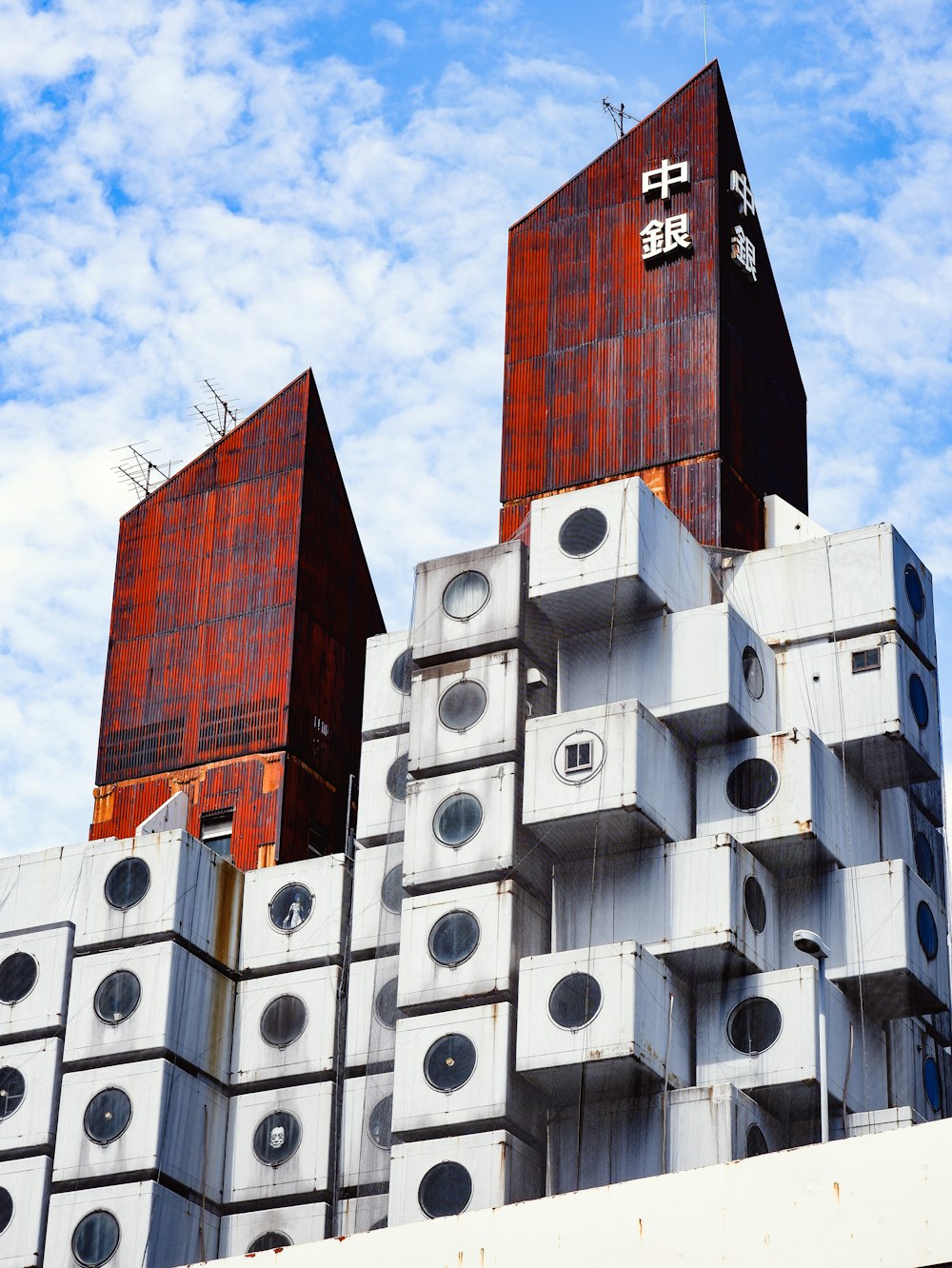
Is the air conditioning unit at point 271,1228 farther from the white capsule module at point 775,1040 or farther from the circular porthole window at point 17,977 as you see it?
the white capsule module at point 775,1040

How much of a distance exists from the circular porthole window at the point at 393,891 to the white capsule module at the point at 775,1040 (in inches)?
364

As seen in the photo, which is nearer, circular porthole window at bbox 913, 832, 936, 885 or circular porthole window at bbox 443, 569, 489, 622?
circular porthole window at bbox 443, 569, 489, 622

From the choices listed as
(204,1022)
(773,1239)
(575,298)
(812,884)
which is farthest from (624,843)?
(773,1239)

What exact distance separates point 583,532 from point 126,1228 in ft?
74.4

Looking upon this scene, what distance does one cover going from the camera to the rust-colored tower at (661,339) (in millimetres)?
66875

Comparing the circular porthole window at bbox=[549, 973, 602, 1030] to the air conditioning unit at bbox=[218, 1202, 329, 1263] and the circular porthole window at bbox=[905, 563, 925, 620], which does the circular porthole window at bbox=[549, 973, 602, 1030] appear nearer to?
the air conditioning unit at bbox=[218, 1202, 329, 1263]

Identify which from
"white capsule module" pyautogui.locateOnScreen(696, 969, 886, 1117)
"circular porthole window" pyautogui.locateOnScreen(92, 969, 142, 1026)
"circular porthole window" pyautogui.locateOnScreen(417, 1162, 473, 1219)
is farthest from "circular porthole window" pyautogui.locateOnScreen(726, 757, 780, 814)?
"circular porthole window" pyautogui.locateOnScreen(92, 969, 142, 1026)

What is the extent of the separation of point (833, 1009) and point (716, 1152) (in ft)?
18.4

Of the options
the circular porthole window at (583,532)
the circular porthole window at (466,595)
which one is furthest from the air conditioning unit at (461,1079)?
the circular porthole window at (583,532)

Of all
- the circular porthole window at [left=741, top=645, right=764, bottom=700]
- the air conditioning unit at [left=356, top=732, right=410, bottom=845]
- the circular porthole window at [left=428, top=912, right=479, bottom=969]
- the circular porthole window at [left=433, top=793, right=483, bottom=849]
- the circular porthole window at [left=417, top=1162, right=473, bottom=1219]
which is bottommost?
the circular porthole window at [left=417, top=1162, right=473, bottom=1219]

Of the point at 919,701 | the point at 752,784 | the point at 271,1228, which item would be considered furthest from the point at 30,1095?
the point at 919,701

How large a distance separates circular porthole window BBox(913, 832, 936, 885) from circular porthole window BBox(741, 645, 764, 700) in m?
6.69

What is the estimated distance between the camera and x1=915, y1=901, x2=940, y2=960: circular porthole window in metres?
56.7

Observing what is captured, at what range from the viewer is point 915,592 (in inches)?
2398
